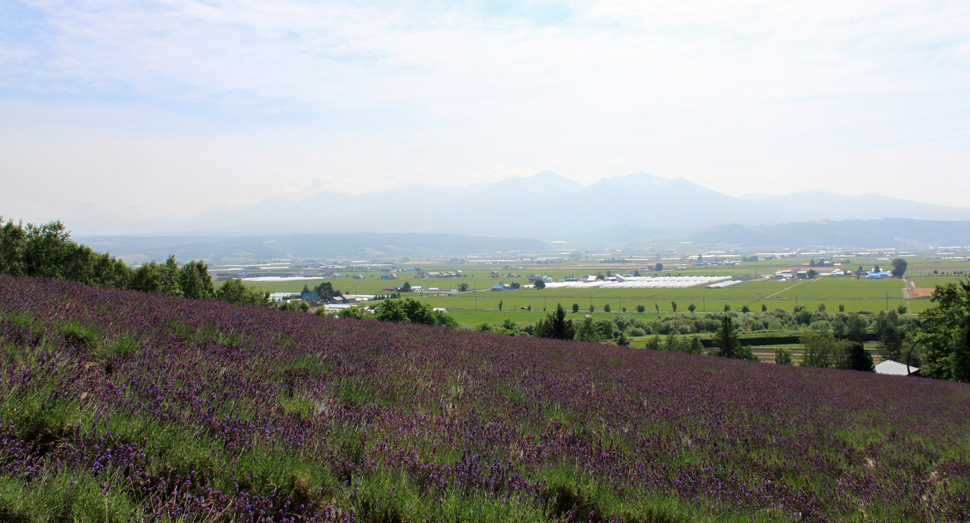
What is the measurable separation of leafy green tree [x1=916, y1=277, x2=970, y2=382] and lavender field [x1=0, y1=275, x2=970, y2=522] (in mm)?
26422

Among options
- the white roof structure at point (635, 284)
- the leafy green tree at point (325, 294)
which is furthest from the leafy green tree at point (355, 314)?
the white roof structure at point (635, 284)

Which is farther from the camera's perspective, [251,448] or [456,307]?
[456,307]

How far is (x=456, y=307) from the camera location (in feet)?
301

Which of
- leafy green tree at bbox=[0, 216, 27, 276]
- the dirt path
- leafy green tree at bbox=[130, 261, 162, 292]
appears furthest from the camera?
the dirt path

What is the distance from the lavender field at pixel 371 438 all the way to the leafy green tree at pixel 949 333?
26.4 meters

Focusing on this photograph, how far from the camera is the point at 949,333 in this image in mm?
27969

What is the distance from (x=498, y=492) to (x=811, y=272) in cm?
19718

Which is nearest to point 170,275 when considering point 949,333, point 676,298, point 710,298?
point 949,333

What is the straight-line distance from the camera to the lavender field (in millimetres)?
2584

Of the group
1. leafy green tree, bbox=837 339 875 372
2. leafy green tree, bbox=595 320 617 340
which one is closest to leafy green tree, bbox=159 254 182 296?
leafy green tree, bbox=837 339 875 372

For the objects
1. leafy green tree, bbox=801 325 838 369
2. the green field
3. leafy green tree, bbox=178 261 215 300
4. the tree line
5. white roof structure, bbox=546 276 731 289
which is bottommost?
white roof structure, bbox=546 276 731 289

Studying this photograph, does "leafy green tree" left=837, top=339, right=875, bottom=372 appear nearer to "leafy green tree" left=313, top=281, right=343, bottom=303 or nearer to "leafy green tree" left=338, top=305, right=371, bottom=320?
"leafy green tree" left=338, top=305, right=371, bottom=320

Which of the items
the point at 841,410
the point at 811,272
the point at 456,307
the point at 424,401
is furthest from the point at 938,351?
the point at 811,272

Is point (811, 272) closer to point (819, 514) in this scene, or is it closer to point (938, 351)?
point (938, 351)
